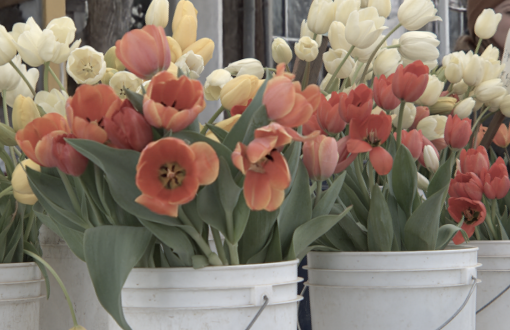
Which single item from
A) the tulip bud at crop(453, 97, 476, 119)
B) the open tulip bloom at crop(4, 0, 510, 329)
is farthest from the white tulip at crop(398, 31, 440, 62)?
the tulip bud at crop(453, 97, 476, 119)

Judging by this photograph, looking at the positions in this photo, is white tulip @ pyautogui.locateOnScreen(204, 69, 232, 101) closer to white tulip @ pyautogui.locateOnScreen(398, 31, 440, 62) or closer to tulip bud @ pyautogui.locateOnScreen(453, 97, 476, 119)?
white tulip @ pyautogui.locateOnScreen(398, 31, 440, 62)

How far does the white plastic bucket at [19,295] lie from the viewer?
0.53 meters

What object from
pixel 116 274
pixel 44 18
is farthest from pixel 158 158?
pixel 44 18

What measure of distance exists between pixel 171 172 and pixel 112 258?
3.0 inches

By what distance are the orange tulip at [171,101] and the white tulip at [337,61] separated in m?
0.35

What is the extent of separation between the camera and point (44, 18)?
144 centimetres

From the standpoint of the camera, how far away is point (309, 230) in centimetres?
47

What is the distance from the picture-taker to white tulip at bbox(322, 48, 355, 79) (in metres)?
0.68

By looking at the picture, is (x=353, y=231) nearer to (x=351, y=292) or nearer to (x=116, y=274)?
(x=351, y=292)

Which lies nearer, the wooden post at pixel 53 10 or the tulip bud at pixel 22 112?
the tulip bud at pixel 22 112

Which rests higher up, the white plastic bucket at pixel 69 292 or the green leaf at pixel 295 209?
the green leaf at pixel 295 209

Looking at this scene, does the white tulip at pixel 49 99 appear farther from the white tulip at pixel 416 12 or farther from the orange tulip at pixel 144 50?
the white tulip at pixel 416 12

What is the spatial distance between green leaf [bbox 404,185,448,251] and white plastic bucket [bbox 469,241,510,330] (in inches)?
8.3

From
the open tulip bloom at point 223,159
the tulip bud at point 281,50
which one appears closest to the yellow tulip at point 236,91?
the open tulip bloom at point 223,159
